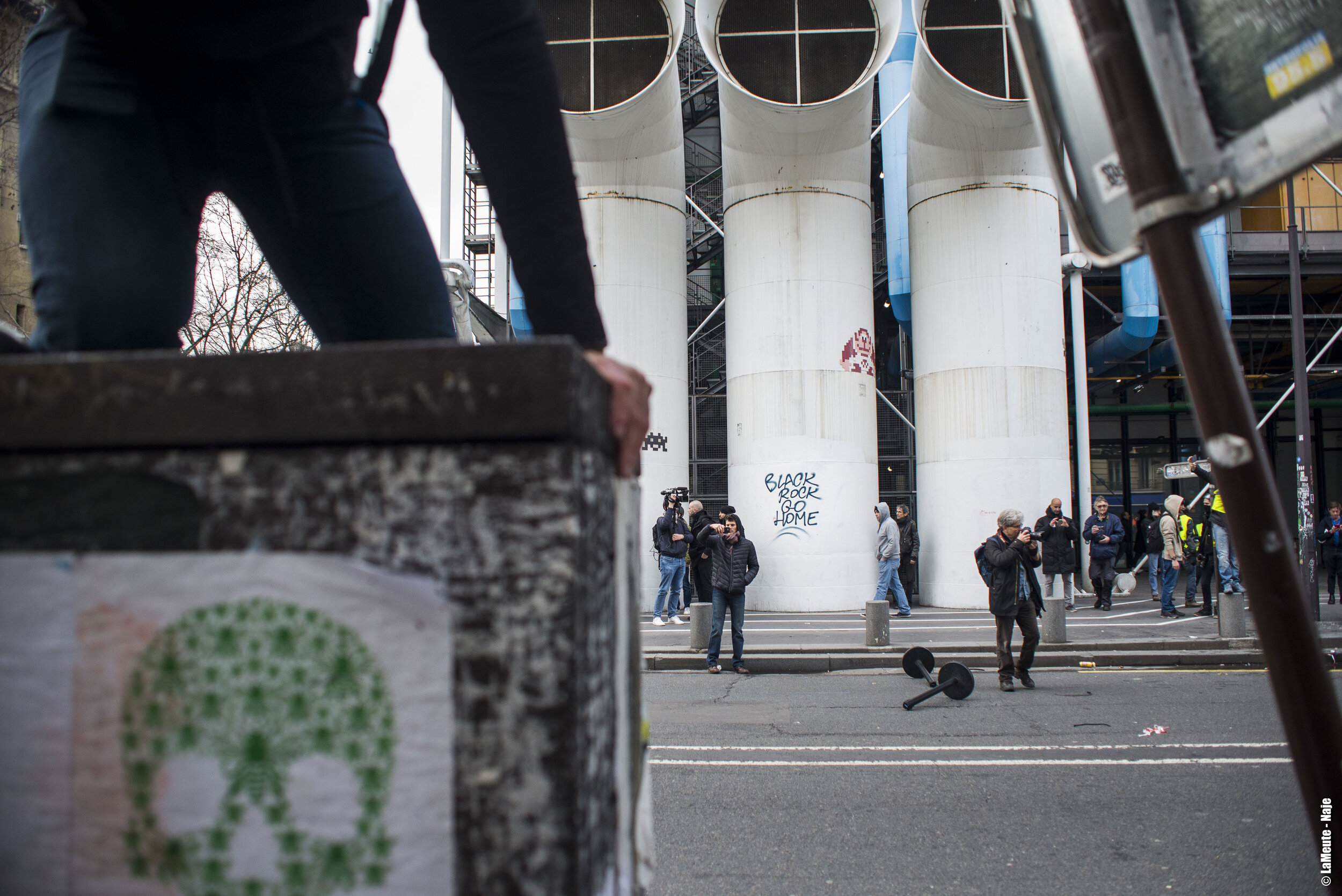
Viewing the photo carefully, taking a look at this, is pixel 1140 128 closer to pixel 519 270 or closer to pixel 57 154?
pixel 519 270

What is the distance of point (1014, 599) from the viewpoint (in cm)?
875

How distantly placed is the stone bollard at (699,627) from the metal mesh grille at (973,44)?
30.8ft

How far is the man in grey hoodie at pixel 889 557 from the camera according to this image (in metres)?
14.5

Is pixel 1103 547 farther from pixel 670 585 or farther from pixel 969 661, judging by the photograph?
pixel 670 585

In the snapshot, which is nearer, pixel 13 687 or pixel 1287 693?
pixel 13 687

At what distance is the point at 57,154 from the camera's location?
0.99m

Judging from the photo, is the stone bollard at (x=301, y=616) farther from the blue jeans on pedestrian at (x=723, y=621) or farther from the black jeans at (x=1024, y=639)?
the blue jeans on pedestrian at (x=723, y=621)

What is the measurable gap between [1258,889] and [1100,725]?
3313 mm

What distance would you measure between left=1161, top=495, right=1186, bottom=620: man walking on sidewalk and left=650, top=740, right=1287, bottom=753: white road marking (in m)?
8.45

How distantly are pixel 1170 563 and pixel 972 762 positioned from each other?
1002 cm

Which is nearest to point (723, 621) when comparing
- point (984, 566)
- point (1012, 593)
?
point (984, 566)

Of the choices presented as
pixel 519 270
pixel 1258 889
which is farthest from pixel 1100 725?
pixel 519 270

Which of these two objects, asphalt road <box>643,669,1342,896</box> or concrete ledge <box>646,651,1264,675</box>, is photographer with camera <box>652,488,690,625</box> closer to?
concrete ledge <box>646,651,1264,675</box>

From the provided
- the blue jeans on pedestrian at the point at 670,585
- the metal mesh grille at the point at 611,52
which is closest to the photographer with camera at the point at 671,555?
the blue jeans on pedestrian at the point at 670,585
